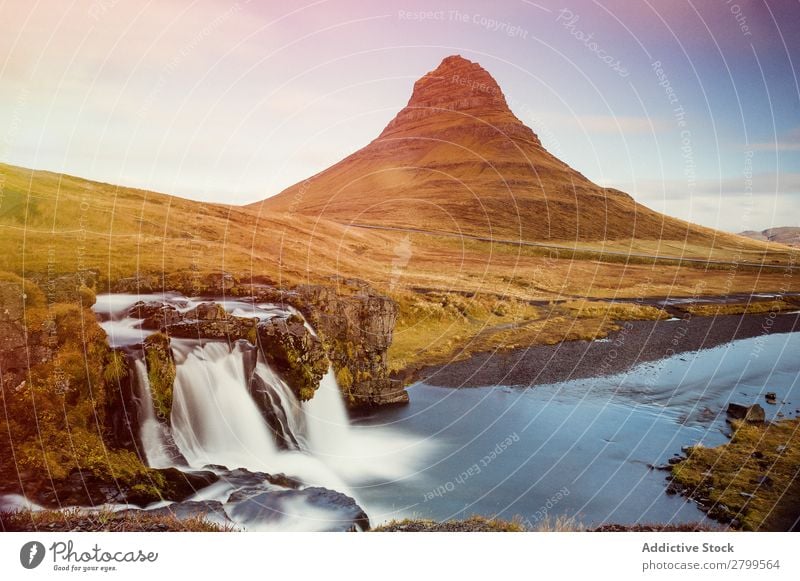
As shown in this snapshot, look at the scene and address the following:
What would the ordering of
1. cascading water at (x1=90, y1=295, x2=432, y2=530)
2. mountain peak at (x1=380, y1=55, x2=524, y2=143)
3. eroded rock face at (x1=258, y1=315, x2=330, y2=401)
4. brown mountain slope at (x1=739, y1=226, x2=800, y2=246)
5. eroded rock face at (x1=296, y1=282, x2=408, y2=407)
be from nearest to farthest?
cascading water at (x1=90, y1=295, x2=432, y2=530), eroded rock face at (x1=258, y1=315, x2=330, y2=401), eroded rock face at (x1=296, y1=282, x2=408, y2=407), brown mountain slope at (x1=739, y1=226, x2=800, y2=246), mountain peak at (x1=380, y1=55, x2=524, y2=143)

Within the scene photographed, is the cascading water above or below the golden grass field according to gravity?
below

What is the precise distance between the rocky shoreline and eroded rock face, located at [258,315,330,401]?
293 cm

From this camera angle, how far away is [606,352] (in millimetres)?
13961

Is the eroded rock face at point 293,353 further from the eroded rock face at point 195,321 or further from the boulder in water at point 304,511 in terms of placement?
the boulder in water at point 304,511

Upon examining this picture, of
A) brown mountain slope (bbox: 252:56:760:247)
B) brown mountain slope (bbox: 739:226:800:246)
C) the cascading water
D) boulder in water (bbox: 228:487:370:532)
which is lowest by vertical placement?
boulder in water (bbox: 228:487:370:532)

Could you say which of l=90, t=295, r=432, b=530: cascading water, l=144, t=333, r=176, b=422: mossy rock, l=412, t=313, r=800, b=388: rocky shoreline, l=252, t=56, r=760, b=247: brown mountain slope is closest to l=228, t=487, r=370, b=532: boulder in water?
l=90, t=295, r=432, b=530: cascading water

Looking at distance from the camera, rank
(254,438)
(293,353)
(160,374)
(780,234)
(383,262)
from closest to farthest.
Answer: (160,374) < (254,438) < (293,353) < (780,234) < (383,262)

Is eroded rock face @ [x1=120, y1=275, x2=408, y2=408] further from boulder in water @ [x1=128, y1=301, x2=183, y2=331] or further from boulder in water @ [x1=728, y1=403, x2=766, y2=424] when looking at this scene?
boulder in water @ [x1=728, y1=403, x2=766, y2=424]

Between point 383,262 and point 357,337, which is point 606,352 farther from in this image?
point 357,337

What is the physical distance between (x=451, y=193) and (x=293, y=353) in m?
8.82

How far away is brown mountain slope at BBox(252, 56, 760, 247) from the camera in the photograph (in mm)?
12406

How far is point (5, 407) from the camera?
802cm

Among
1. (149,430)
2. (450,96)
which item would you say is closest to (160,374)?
(149,430)
